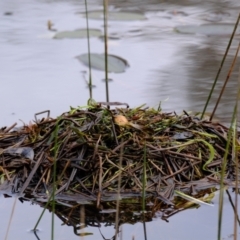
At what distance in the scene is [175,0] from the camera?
4656 millimetres

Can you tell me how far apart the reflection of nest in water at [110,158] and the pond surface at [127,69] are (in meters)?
0.11

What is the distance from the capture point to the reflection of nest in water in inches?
69.3

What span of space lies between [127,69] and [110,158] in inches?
49.0

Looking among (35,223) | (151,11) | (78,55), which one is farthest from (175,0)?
(35,223)

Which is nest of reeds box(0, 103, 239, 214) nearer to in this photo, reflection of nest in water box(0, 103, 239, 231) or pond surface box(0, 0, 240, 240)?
reflection of nest in water box(0, 103, 239, 231)

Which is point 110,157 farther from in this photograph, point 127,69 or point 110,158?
point 127,69

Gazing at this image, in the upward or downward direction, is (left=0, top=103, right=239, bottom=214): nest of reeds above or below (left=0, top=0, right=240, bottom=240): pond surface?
above

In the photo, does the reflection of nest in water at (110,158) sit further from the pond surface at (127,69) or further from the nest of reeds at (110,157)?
the pond surface at (127,69)

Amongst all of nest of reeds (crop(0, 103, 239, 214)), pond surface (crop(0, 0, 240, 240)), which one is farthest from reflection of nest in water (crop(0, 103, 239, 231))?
pond surface (crop(0, 0, 240, 240))

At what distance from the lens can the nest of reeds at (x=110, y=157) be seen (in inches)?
69.5

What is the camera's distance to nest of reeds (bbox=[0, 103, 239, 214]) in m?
1.77

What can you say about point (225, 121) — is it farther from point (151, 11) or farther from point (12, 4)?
point (12, 4)

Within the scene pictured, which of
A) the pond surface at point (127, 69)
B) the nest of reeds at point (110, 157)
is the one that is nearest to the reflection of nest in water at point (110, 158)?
the nest of reeds at point (110, 157)

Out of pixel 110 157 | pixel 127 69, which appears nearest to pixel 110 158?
pixel 110 157
